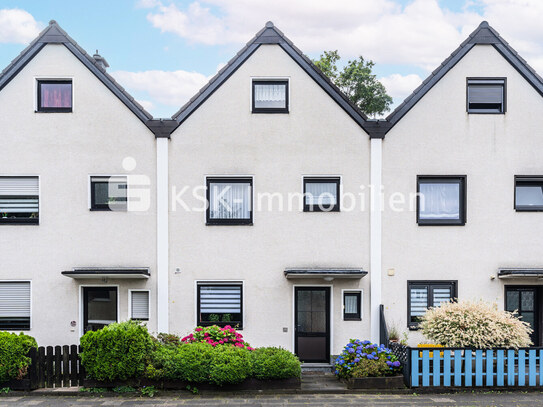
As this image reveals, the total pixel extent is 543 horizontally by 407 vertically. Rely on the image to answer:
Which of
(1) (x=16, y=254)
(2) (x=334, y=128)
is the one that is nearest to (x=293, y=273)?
(2) (x=334, y=128)

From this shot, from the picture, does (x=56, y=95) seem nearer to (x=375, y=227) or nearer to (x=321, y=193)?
(x=321, y=193)

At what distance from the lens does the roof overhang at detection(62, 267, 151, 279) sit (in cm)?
1218

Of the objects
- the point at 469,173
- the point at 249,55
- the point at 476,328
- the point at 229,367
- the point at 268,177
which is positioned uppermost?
the point at 249,55

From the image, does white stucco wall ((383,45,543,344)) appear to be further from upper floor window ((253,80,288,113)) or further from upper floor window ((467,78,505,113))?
upper floor window ((253,80,288,113))

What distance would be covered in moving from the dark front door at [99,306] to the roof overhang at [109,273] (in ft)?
1.94

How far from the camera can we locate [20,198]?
42.3ft

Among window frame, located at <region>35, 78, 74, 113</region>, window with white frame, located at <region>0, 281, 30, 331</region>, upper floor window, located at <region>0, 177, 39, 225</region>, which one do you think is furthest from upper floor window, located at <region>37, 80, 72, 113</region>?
window with white frame, located at <region>0, 281, 30, 331</region>

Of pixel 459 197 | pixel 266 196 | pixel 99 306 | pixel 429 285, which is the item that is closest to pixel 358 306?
pixel 429 285

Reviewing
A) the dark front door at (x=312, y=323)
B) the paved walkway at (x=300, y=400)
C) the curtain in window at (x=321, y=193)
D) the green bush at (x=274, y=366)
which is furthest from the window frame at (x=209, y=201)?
the paved walkway at (x=300, y=400)

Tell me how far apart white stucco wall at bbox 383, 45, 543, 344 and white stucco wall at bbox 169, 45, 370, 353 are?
1.02m

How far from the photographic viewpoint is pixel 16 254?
1276 centimetres

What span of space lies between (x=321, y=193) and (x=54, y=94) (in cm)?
772

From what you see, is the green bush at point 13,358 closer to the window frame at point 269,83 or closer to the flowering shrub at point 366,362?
the flowering shrub at point 366,362

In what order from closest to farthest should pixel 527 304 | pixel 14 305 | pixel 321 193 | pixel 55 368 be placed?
pixel 55 368, pixel 14 305, pixel 321 193, pixel 527 304
